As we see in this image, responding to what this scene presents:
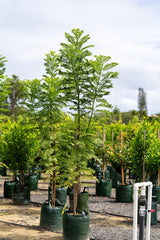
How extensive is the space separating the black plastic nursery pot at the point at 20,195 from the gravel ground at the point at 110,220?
0.62m

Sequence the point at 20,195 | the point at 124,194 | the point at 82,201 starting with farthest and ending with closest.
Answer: the point at 124,194 < the point at 20,195 < the point at 82,201

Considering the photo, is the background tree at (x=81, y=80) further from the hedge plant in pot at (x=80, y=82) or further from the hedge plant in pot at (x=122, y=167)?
the hedge plant in pot at (x=122, y=167)

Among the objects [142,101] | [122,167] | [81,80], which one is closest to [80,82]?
[81,80]

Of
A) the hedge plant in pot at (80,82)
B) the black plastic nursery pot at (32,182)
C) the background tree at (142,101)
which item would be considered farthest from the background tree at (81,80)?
the background tree at (142,101)

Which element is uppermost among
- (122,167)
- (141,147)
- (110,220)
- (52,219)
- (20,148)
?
(141,147)

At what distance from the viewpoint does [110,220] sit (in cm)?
766

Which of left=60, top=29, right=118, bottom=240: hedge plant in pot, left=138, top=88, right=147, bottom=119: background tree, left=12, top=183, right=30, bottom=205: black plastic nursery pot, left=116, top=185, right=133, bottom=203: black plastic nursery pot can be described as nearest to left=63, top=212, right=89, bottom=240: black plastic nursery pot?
left=60, top=29, right=118, bottom=240: hedge plant in pot

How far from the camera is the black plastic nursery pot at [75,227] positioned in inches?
221

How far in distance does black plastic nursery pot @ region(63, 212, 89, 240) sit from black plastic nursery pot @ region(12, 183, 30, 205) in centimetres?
384

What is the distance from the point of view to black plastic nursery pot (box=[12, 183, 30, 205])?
30.4 feet

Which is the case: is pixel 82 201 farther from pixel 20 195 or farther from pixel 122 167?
pixel 122 167

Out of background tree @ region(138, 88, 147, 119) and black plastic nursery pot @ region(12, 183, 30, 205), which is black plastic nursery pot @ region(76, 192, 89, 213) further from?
background tree @ region(138, 88, 147, 119)

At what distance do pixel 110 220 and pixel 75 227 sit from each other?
2.27 meters

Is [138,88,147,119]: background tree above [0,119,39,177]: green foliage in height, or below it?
above
